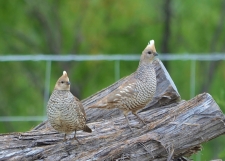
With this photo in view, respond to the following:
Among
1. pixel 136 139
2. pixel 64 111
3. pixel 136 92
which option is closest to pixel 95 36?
pixel 136 92

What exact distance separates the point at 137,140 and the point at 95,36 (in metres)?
12.6

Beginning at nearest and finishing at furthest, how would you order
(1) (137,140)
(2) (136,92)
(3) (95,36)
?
(1) (137,140), (2) (136,92), (3) (95,36)

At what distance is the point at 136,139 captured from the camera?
22.7ft

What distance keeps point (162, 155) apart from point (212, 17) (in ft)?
42.8

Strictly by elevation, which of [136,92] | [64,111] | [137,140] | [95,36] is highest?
[95,36]

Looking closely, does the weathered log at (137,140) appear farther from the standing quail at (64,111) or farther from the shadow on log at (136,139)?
the standing quail at (64,111)

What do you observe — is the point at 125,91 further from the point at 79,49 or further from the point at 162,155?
the point at 79,49

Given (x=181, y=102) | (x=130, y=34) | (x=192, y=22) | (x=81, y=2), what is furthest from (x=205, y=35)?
(x=181, y=102)

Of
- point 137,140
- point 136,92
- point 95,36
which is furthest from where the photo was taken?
point 95,36

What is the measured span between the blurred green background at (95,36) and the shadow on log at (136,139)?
37.8 feet

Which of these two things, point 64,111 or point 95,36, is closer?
point 64,111

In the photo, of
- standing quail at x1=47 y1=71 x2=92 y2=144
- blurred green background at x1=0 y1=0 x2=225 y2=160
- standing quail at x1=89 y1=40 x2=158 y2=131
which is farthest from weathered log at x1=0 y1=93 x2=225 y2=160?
blurred green background at x1=0 y1=0 x2=225 y2=160

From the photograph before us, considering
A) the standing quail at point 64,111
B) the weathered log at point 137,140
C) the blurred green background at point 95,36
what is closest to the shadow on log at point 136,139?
the weathered log at point 137,140

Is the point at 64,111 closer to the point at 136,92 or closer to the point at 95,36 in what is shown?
the point at 136,92
